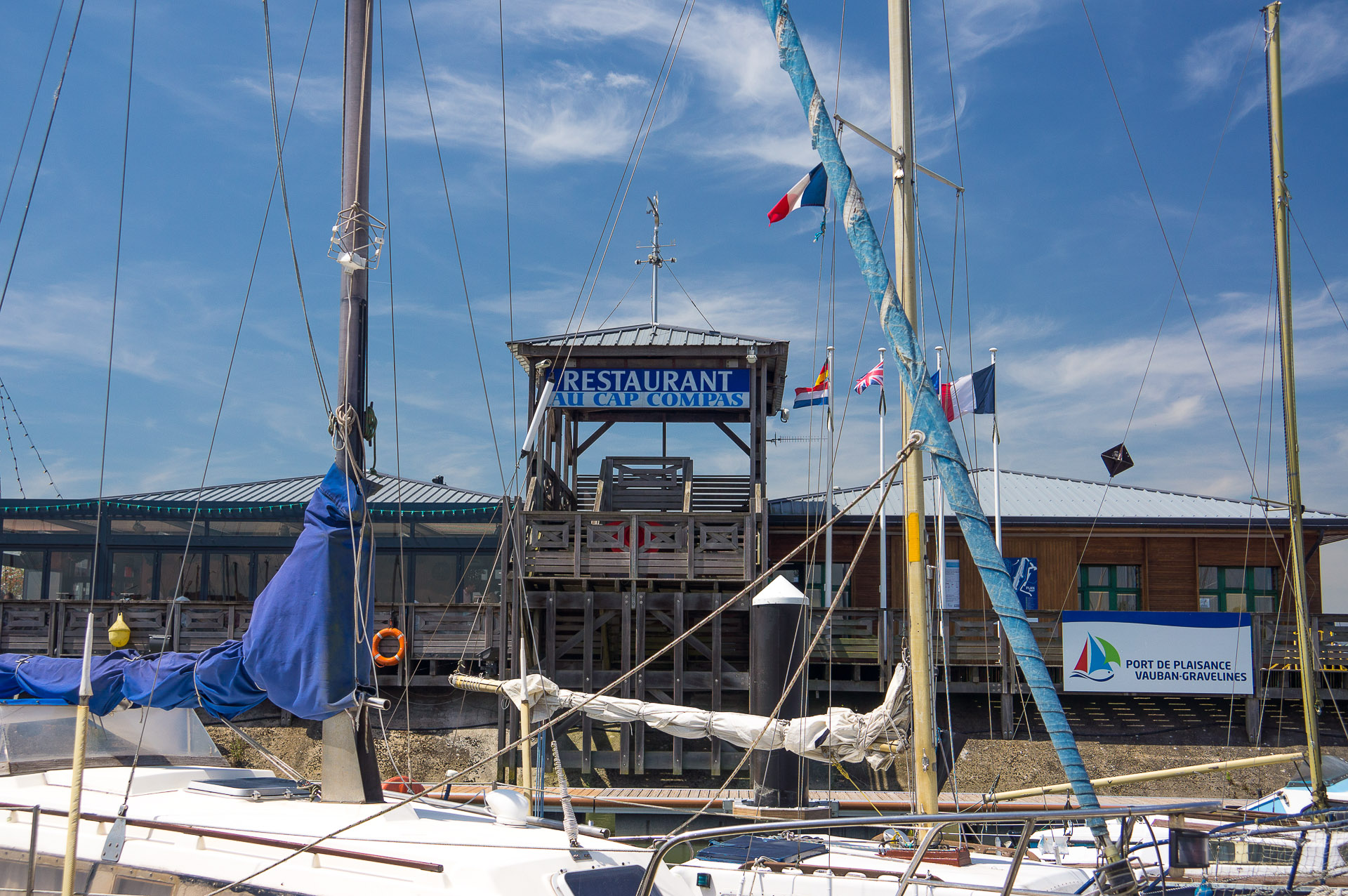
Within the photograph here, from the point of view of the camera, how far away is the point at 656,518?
58.6ft

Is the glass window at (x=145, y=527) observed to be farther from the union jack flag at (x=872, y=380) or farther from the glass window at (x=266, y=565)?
the union jack flag at (x=872, y=380)

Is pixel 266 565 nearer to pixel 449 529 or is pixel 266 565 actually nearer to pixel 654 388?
pixel 449 529

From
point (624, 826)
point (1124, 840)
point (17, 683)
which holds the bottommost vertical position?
point (624, 826)

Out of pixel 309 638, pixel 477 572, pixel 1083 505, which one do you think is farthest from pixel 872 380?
pixel 309 638

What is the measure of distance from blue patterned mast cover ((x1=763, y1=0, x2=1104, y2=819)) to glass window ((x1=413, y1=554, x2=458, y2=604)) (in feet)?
61.5

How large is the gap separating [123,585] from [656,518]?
1473 centimetres

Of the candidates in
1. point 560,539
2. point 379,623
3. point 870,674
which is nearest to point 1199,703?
point 870,674

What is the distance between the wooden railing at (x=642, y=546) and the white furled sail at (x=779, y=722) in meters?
6.08

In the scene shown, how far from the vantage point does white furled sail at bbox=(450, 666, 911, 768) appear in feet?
31.6

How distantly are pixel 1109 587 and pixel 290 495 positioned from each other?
20564 millimetres

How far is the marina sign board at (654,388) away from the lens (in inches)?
750

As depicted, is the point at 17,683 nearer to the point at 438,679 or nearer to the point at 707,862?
the point at 707,862

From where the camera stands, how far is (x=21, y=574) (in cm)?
2444

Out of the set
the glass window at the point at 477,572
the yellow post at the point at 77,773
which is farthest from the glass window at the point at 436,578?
the yellow post at the point at 77,773
